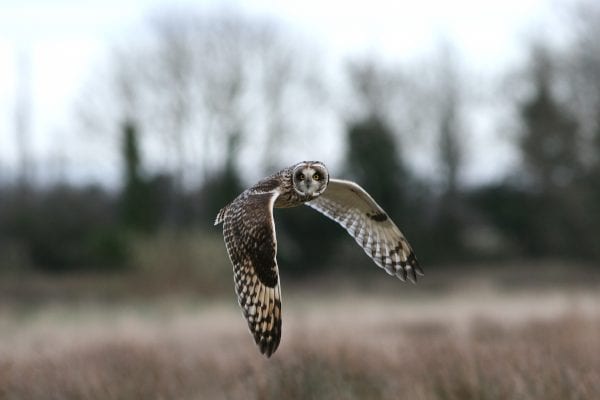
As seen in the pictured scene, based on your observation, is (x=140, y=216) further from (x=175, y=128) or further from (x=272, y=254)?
(x=272, y=254)

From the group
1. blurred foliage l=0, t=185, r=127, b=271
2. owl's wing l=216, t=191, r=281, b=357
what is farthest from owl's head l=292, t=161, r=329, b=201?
blurred foliage l=0, t=185, r=127, b=271

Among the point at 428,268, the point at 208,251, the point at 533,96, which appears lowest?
the point at 428,268

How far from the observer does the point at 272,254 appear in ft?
14.2

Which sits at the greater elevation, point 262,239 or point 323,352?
point 262,239

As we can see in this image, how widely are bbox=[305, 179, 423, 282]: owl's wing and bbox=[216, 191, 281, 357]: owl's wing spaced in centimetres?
106

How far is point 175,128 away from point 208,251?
565cm

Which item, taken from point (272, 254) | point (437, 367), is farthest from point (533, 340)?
point (272, 254)

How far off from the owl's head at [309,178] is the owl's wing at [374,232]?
95 cm

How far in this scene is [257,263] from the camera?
4.42 meters

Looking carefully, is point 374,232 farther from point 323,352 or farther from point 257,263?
point 323,352

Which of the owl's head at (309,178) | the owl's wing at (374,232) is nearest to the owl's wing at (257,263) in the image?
the owl's head at (309,178)

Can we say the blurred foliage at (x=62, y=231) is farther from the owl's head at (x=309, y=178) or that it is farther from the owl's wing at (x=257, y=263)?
the owl's head at (x=309, y=178)

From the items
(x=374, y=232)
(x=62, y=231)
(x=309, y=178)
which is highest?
(x=309, y=178)

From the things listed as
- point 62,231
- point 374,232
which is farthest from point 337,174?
point 374,232
